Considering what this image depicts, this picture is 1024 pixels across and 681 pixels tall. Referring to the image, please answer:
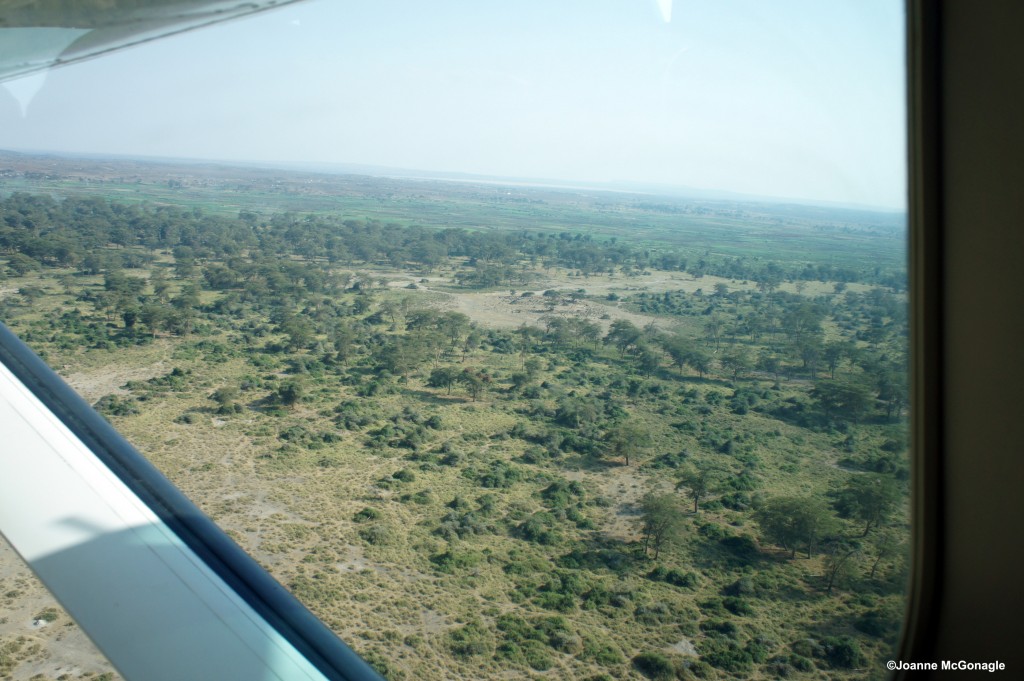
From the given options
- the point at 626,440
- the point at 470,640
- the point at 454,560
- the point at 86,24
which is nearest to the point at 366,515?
the point at 454,560

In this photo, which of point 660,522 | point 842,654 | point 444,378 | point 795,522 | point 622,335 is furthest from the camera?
point 444,378

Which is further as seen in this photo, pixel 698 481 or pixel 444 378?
pixel 444 378

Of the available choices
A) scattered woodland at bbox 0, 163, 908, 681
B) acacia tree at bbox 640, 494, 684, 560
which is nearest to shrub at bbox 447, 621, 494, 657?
scattered woodland at bbox 0, 163, 908, 681

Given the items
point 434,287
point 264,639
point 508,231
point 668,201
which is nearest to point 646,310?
point 668,201

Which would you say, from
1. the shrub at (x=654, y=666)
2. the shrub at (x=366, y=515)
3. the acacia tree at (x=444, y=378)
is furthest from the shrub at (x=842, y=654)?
the acacia tree at (x=444, y=378)

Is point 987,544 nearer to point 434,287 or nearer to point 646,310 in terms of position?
point 646,310

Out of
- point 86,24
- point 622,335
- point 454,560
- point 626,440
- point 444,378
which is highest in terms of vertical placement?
point 86,24

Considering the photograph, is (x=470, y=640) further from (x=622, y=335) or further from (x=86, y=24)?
(x=86, y=24)

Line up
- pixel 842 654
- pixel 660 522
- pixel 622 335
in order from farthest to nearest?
pixel 622 335 < pixel 660 522 < pixel 842 654

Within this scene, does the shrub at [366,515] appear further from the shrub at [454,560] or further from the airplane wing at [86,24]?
the airplane wing at [86,24]
